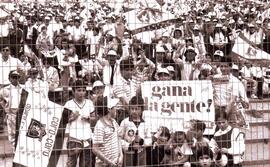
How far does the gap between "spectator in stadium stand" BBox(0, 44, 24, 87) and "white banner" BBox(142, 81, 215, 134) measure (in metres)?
2.06

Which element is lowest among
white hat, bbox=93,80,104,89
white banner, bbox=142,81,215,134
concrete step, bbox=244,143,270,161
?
concrete step, bbox=244,143,270,161

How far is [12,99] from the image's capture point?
6.59m

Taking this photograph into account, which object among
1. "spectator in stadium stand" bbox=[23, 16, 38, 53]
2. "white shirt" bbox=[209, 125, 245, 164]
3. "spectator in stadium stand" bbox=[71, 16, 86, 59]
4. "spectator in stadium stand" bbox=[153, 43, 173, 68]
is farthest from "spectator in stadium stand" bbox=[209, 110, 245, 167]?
"spectator in stadium stand" bbox=[23, 16, 38, 53]

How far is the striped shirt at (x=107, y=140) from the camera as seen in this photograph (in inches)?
240

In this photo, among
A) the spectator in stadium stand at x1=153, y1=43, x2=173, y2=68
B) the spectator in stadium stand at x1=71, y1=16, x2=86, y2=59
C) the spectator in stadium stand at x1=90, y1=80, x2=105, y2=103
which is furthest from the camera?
the spectator in stadium stand at x1=71, y1=16, x2=86, y2=59

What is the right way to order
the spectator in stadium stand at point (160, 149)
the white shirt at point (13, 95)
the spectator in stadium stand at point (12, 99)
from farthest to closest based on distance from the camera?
the spectator in stadium stand at point (12, 99) → the white shirt at point (13, 95) → the spectator in stadium stand at point (160, 149)

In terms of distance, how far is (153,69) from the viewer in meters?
7.91

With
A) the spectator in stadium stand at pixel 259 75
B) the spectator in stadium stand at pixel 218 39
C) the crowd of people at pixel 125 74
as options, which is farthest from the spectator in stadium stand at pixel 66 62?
the spectator in stadium stand at pixel 259 75

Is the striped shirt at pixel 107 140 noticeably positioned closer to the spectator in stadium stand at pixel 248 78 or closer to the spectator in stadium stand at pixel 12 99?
the spectator in stadium stand at pixel 12 99

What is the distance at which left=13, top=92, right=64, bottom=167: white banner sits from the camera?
5559 mm

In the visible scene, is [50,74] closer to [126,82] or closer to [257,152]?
[126,82]

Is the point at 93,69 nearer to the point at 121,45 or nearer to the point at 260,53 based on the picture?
the point at 121,45

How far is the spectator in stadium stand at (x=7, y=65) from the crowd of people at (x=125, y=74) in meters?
0.02

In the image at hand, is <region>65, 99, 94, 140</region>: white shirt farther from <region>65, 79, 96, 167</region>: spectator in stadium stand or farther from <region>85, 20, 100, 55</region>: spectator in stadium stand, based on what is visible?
<region>85, 20, 100, 55</region>: spectator in stadium stand
